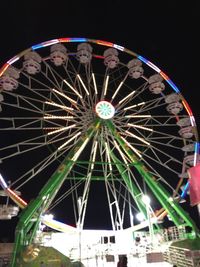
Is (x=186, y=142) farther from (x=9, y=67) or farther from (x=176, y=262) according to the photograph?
(x=9, y=67)

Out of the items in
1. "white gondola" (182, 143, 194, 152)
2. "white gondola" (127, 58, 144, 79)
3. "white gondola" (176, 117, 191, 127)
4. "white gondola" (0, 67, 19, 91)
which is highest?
"white gondola" (127, 58, 144, 79)

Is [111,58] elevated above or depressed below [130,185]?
above

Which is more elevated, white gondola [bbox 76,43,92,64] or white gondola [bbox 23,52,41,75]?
white gondola [bbox 76,43,92,64]

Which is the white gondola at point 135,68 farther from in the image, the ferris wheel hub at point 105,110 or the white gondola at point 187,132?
the white gondola at point 187,132

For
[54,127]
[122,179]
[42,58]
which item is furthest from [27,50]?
[122,179]

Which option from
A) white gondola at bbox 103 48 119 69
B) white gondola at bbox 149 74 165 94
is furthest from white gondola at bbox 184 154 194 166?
white gondola at bbox 103 48 119 69

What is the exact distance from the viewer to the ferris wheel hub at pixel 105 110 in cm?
2082

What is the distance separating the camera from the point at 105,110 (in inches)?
830

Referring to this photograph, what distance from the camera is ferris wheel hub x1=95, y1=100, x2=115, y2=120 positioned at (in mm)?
20816

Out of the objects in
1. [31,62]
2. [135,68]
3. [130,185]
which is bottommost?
[130,185]

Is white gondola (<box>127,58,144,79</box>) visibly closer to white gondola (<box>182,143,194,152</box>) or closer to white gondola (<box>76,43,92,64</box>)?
white gondola (<box>76,43,92,64</box>)

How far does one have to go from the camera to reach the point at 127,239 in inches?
943

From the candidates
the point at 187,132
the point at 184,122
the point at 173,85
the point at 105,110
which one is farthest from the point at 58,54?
the point at 187,132

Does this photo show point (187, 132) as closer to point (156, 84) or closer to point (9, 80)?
point (156, 84)
